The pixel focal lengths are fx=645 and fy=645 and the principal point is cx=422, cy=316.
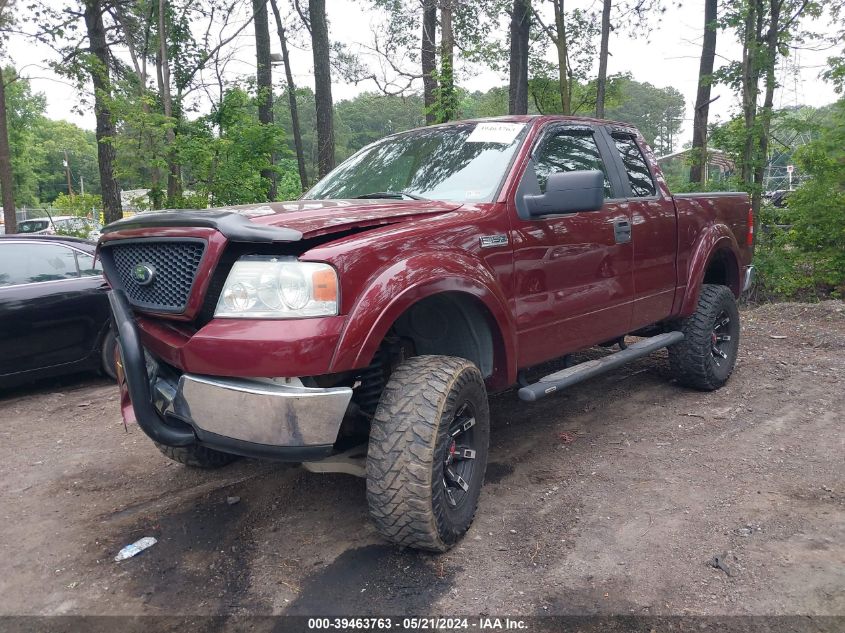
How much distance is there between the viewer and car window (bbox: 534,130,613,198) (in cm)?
378

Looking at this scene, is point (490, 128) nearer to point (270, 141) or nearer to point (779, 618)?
point (779, 618)

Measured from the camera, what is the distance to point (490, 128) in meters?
3.92

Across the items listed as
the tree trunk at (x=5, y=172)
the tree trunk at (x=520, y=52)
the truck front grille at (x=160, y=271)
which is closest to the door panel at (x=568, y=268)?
the truck front grille at (x=160, y=271)

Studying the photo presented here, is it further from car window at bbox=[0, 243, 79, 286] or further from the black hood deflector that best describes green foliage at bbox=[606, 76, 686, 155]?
the black hood deflector

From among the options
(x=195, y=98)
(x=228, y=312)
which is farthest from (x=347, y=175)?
(x=195, y=98)

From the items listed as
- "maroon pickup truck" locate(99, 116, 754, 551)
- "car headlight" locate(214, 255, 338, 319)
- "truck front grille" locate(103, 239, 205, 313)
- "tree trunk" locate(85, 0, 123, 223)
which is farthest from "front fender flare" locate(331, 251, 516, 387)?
"tree trunk" locate(85, 0, 123, 223)

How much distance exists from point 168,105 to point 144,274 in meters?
8.53

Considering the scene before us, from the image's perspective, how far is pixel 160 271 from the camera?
112 inches

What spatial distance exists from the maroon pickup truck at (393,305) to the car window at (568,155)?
0.7 inches

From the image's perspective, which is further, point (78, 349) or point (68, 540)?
point (78, 349)

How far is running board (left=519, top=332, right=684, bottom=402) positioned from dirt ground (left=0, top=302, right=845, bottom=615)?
1.80 feet

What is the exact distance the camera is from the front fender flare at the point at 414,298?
2518 mm

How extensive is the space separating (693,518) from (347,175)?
2.90 metres

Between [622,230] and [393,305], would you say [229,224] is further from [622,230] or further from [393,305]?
[622,230]
